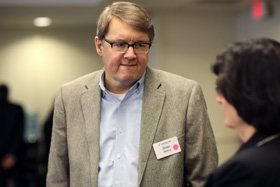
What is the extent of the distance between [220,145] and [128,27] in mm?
4844

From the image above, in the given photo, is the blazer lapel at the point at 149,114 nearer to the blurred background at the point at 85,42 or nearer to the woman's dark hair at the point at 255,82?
the woman's dark hair at the point at 255,82

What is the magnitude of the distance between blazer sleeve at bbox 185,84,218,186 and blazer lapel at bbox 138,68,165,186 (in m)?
0.16

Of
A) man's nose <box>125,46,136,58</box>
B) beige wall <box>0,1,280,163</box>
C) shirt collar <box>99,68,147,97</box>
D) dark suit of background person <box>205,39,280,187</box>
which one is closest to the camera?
dark suit of background person <box>205,39,280,187</box>

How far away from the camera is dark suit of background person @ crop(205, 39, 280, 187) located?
1147 mm

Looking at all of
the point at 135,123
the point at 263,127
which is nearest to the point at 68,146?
the point at 135,123

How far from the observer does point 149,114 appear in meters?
2.10

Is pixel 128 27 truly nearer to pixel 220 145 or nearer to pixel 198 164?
pixel 198 164

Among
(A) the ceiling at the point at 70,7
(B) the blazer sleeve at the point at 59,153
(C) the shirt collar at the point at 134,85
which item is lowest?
(B) the blazer sleeve at the point at 59,153

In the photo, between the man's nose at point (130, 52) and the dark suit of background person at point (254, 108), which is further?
the man's nose at point (130, 52)

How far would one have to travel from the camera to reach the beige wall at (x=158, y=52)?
6.32 meters

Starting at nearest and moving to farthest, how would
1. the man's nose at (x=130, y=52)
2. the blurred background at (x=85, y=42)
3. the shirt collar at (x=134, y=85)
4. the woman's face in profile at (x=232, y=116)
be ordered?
the woman's face in profile at (x=232, y=116)
the man's nose at (x=130, y=52)
the shirt collar at (x=134, y=85)
the blurred background at (x=85, y=42)

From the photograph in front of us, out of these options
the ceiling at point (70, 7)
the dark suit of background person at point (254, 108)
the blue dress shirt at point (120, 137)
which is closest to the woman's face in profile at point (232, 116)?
the dark suit of background person at point (254, 108)

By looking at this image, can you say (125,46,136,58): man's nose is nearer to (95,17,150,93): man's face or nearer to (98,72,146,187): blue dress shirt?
(95,17,150,93): man's face

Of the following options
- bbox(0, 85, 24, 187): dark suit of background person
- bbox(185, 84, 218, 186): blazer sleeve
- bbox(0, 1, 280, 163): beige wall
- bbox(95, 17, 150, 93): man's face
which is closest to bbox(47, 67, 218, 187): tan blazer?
bbox(185, 84, 218, 186): blazer sleeve
